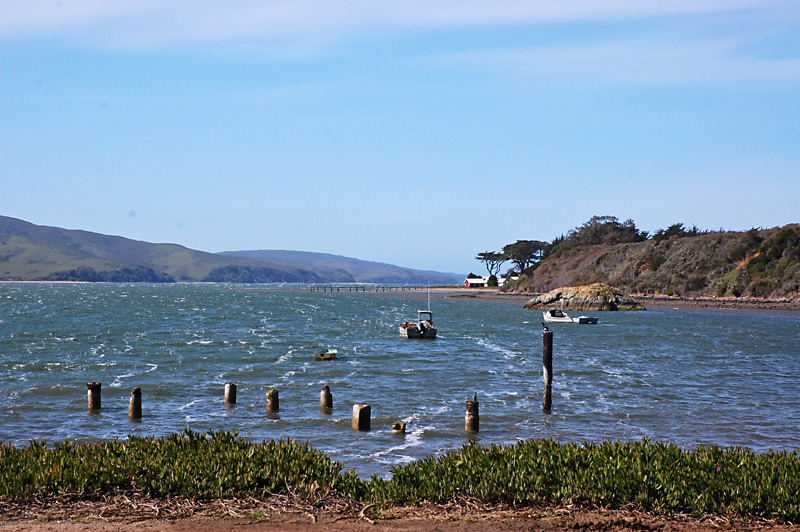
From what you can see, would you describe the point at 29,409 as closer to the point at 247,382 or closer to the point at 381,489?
the point at 247,382

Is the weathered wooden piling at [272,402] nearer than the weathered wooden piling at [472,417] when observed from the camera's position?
No

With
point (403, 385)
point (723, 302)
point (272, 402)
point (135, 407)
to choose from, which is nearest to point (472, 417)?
point (272, 402)

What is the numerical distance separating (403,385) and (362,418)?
32.6 feet

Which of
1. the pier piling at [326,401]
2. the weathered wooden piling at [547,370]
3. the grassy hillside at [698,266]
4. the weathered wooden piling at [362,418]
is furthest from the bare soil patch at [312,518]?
the grassy hillside at [698,266]

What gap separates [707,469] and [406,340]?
1683 inches

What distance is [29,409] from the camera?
25.5 metres

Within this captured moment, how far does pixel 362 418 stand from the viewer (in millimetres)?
22188

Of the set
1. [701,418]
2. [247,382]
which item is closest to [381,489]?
[701,418]

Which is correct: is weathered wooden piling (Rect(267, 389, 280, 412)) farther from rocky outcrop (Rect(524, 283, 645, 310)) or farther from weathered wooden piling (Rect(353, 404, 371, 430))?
rocky outcrop (Rect(524, 283, 645, 310))

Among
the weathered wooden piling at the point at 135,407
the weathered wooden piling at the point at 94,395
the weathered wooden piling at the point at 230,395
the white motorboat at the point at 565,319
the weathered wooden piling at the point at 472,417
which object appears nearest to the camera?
the weathered wooden piling at the point at 472,417

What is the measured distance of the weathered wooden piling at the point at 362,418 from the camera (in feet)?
72.7

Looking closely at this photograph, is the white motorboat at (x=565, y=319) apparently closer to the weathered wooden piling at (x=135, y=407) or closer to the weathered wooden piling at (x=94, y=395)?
the weathered wooden piling at (x=94, y=395)

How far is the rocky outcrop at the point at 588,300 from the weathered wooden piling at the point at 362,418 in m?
86.5

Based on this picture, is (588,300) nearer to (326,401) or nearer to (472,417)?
(326,401)
